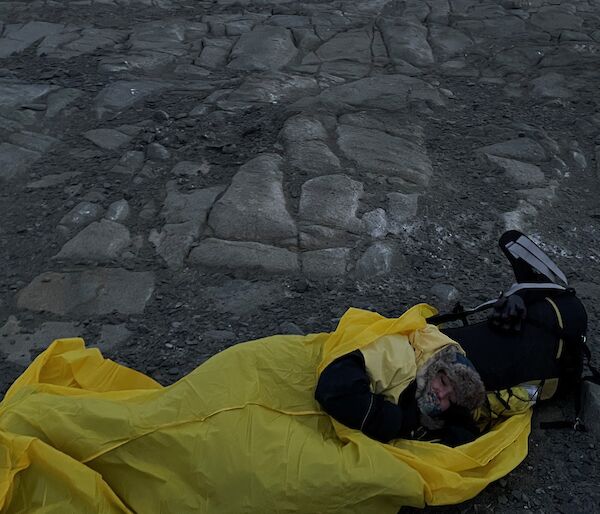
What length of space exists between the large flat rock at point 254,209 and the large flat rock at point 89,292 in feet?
1.89

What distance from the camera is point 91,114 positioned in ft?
18.6

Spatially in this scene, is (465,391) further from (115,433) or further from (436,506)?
(115,433)

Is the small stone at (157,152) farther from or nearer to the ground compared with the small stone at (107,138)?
farther from the ground

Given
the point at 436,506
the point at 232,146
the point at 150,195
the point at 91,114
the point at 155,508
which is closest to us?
the point at 155,508

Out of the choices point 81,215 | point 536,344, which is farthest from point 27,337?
point 536,344

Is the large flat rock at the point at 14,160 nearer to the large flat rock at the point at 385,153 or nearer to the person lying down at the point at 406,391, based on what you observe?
the large flat rock at the point at 385,153

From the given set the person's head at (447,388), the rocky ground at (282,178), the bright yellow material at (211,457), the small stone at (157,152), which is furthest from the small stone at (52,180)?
the person's head at (447,388)

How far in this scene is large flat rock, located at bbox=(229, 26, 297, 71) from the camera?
6594 millimetres

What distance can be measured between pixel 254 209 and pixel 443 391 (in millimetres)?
1899

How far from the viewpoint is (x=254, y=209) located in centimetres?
448

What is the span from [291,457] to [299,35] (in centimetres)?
535

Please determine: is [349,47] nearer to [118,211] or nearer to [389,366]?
[118,211]

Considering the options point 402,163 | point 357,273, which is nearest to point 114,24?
point 402,163

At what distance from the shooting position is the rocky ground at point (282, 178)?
12.6ft
